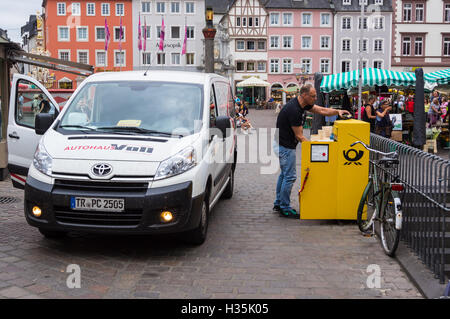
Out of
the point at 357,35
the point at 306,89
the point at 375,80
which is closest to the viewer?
the point at 306,89

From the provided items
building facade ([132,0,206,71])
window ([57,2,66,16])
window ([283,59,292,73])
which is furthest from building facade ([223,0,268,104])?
window ([57,2,66,16])

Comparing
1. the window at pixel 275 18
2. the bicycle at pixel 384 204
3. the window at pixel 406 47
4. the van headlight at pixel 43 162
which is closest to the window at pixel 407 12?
the window at pixel 406 47

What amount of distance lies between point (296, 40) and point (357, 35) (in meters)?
7.73

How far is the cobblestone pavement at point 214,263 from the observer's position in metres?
4.89

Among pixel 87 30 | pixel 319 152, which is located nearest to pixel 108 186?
pixel 319 152

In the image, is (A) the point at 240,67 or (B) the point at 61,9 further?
(A) the point at 240,67

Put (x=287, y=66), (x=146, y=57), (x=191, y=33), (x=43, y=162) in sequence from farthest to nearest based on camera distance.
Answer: (x=287, y=66), (x=191, y=33), (x=146, y=57), (x=43, y=162)

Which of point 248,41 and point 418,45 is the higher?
point 248,41

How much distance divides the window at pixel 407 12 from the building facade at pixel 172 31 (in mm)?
25137

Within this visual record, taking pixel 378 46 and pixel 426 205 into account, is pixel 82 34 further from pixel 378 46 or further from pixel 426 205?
pixel 426 205

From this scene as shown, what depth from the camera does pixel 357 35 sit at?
69.4 metres

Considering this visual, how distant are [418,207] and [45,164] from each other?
3.96 meters

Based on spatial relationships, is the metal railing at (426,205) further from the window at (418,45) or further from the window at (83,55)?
the window at (418,45)
